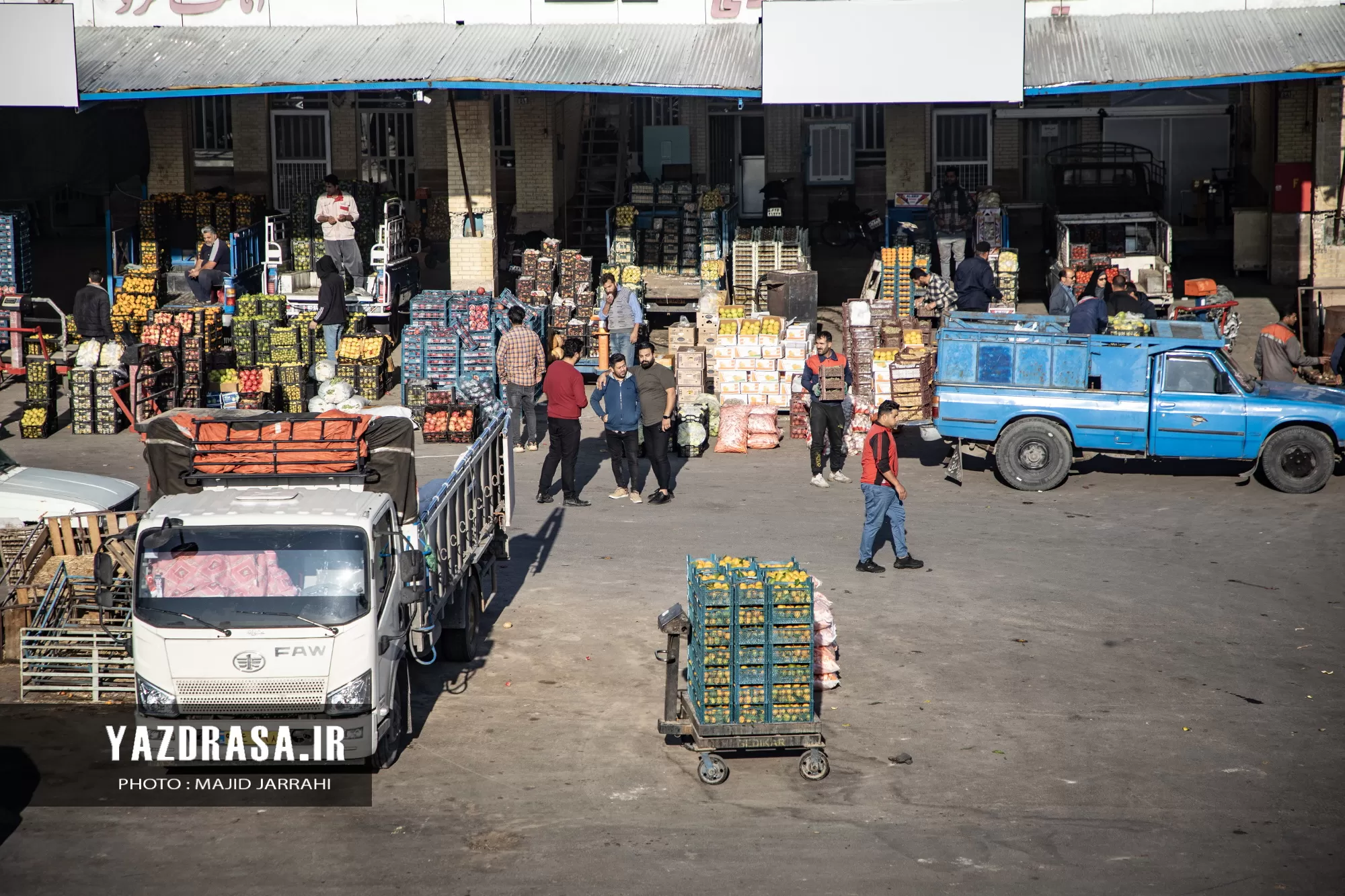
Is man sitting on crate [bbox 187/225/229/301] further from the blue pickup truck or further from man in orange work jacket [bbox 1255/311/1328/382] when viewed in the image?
man in orange work jacket [bbox 1255/311/1328/382]

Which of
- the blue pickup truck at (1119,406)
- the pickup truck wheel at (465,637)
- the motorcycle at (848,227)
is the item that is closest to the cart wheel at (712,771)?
the pickup truck wheel at (465,637)

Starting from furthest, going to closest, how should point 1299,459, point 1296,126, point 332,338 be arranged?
point 1296,126 → point 332,338 → point 1299,459

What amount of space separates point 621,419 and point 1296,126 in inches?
681

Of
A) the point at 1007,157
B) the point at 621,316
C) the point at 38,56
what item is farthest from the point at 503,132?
the point at 621,316

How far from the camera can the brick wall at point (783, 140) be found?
3606cm

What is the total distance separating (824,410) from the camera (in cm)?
1862

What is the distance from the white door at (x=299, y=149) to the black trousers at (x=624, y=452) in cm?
1915

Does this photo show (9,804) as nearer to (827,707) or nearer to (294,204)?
(827,707)

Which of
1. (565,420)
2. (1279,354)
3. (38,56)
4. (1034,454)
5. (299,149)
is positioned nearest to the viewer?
(565,420)

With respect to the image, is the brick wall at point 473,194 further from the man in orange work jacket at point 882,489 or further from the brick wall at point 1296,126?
the brick wall at point 1296,126

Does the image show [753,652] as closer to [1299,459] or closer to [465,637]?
[465,637]

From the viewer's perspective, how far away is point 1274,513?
17469mm

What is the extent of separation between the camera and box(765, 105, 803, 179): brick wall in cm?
3606

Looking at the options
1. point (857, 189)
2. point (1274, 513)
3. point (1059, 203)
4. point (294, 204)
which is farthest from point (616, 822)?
point (857, 189)
